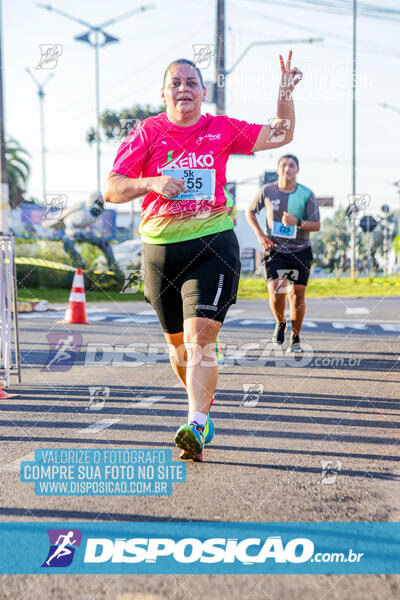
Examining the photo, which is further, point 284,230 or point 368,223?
point 368,223

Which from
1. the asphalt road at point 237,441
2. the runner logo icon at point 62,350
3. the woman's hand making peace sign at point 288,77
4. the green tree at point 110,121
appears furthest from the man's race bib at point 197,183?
the green tree at point 110,121

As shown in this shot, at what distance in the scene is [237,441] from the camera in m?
3.81

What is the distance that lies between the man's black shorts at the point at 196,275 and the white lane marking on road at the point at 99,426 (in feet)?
2.60

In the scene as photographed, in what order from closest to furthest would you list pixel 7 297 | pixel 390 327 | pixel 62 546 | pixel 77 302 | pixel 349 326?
pixel 62 546 → pixel 7 297 → pixel 390 327 → pixel 349 326 → pixel 77 302

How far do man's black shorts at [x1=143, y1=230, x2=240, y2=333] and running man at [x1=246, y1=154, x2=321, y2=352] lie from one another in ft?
12.7

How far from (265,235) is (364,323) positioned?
16.2ft

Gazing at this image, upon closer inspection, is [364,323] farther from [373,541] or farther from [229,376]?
[373,541]

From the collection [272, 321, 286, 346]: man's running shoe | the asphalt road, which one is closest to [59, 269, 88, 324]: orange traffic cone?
the asphalt road

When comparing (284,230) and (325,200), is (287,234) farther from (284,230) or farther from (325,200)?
(325,200)

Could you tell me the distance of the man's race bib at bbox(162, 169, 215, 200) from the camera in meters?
3.62

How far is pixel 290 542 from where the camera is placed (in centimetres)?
230

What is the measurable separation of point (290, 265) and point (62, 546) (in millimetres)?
5606

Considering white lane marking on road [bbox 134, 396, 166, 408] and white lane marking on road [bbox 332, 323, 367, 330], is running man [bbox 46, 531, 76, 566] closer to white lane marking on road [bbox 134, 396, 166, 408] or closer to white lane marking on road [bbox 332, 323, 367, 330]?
white lane marking on road [bbox 134, 396, 166, 408]

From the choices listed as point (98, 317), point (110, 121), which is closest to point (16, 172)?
point (110, 121)
